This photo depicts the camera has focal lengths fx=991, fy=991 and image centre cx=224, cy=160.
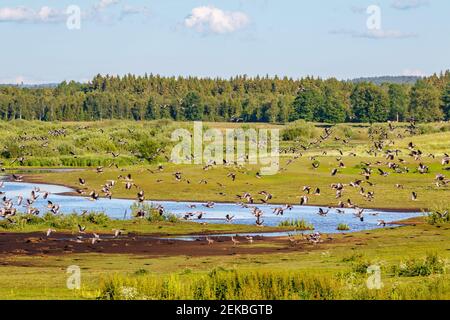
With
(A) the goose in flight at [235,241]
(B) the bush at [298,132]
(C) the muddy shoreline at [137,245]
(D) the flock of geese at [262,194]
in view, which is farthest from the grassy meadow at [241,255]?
(B) the bush at [298,132]

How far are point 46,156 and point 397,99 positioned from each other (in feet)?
325

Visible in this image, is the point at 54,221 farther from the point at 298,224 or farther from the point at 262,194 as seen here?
the point at 262,194

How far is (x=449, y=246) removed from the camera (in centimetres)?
4119

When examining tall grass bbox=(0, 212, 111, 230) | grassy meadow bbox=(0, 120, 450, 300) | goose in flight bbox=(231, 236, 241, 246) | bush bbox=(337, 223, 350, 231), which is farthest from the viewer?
bush bbox=(337, 223, 350, 231)

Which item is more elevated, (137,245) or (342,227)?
(137,245)

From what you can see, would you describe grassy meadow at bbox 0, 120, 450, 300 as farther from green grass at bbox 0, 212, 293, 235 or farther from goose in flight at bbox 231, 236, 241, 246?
goose in flight at bbox 231, 236, 241, 246

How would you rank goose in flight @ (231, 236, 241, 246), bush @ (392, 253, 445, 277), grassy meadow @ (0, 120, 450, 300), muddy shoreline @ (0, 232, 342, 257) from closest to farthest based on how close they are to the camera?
1. grassy meadow @ (0, 120, 450, 300)
2. bush @ (392, 253, 445, 277)
3. muddy shoreline @ (0, 232, 342, 257)
4. goose in flight @ (231, 236, 241, 246)

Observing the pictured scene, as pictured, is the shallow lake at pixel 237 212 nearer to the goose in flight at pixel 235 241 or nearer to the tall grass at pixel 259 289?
the goose in flight at pixel 235 241

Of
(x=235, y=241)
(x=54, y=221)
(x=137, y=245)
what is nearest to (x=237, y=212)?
(x=54, y=221)

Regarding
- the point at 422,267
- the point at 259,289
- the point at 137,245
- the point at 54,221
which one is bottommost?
the point at 137,245

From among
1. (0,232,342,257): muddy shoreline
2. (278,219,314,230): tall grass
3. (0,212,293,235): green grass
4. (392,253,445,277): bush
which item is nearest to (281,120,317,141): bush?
(278,219,314,230): tall grass
